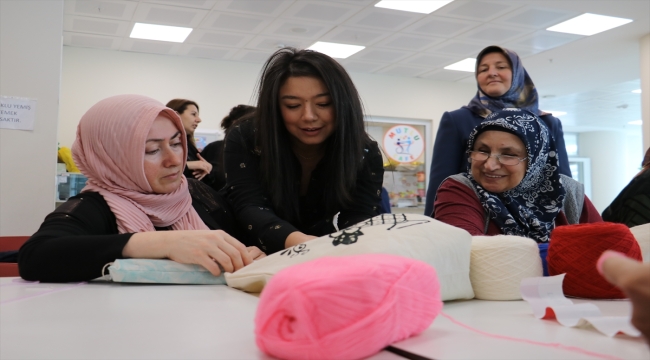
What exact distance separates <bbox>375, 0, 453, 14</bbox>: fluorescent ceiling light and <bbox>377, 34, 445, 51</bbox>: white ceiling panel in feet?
2.48

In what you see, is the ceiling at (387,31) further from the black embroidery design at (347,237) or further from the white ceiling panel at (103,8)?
the black embroidery design at (347,237)

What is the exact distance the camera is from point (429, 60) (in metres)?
6.86

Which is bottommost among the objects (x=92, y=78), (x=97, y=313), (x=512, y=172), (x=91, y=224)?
(x=97, y=313)

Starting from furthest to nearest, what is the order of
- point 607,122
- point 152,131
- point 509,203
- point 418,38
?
point 607,122 < point 418,38 < point 509,203 < point 152,131

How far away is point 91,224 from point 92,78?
A: 18.4 feet

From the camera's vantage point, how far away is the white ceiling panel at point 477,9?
4.93 m

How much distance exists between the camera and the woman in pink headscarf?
3.49 ft

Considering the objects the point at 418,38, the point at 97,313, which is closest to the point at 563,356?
the point at 97,313

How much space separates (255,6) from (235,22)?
0.47 m

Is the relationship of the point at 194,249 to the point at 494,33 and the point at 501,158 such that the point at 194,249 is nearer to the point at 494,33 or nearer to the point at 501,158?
the point at 501,158

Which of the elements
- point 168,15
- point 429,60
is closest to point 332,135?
point 168,15

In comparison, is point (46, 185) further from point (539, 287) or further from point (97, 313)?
point (539, 287)

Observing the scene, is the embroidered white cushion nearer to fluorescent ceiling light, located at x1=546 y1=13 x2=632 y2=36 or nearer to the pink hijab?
the pink hijab

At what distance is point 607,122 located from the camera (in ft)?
38.5
